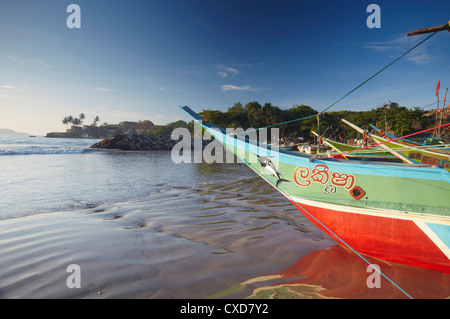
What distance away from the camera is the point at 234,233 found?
181 inches

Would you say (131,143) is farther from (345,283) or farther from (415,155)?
(345,283)

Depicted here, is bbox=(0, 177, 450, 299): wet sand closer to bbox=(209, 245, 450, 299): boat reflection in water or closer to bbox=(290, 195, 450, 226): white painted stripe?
bbox=(209, 245, 450, 299): boat reflection in water

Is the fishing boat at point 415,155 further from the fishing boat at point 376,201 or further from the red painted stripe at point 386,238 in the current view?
the red painted stripe at point 386,238

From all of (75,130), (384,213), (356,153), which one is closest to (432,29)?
(384,213)

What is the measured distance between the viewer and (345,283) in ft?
9.60

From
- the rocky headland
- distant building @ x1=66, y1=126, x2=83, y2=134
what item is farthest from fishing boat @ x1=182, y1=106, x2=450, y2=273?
distant building @ x1=66, y1=126, x2=83, y2=134

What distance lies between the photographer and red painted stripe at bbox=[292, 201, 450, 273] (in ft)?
9.69

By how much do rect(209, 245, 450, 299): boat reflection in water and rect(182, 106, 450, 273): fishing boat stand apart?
0.17 m

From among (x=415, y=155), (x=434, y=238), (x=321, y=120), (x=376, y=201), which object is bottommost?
(x=434, y=238)

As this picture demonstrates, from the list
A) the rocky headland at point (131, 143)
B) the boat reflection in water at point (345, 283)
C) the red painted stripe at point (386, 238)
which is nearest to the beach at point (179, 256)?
the boat reflection in water at point (345, 283)

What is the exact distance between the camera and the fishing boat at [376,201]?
2.84m

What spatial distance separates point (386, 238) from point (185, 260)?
311 cm
